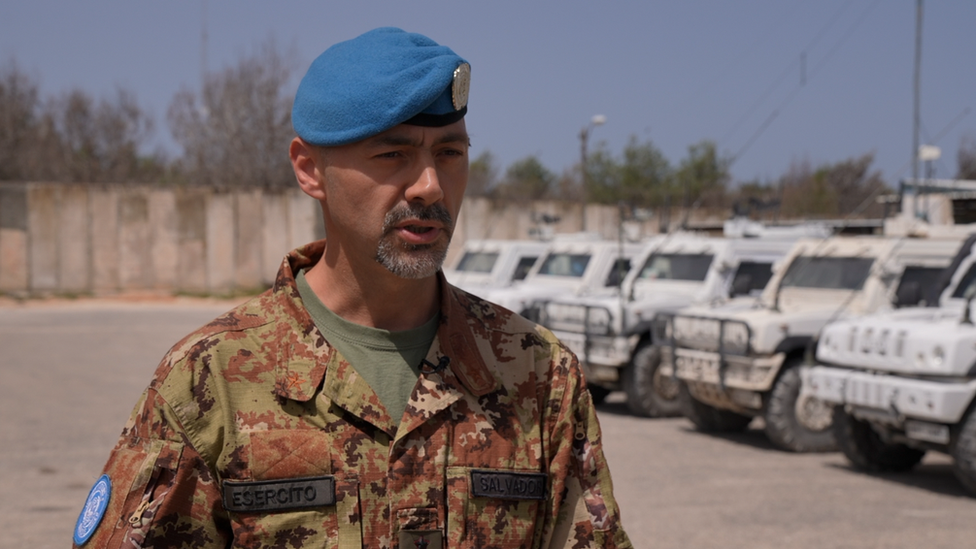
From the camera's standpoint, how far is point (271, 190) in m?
28.5

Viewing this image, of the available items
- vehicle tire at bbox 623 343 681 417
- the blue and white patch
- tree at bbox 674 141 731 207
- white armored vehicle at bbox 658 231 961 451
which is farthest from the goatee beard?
tree at bbox 674 141 731 207

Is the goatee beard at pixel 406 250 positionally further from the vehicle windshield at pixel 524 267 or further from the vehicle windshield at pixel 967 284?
the vehicle windshield at pixel 524 267

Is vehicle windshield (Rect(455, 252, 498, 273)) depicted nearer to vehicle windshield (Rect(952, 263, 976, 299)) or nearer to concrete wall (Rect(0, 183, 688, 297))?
vehicle windshield (Rect(952, 263, 976, 299))

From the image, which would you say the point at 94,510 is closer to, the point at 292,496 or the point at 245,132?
the point at 292,496

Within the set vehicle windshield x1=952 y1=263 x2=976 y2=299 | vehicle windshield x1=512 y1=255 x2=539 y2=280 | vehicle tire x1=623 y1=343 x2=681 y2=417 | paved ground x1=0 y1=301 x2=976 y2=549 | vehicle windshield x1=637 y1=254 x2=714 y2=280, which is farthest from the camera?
vehicle windshield x1=512 y1=255 x2=539 y2=280

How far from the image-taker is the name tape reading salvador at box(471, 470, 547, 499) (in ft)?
5.51

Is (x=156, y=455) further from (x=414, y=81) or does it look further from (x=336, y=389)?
(x=414, y=81)

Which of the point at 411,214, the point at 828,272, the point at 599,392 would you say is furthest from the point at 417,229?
the point at 599,392

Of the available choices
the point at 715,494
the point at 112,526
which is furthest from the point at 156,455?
the point at 715,494

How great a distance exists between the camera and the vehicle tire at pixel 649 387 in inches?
402

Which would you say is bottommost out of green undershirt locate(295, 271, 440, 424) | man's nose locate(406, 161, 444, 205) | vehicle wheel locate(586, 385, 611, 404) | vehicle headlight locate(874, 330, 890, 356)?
vehicle wheel locate(586, 385, 611, 404)

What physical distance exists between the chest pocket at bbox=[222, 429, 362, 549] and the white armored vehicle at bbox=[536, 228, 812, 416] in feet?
28.5

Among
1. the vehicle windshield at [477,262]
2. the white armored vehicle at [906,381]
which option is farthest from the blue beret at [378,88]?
the vehicle windshield at [477,262]

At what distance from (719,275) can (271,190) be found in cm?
1946
